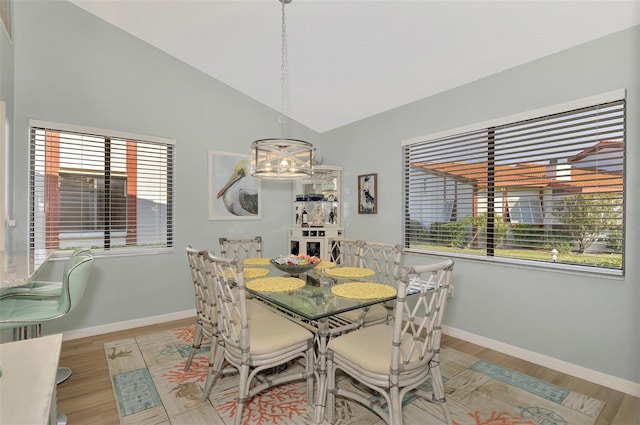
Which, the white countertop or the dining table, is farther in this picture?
the dining table

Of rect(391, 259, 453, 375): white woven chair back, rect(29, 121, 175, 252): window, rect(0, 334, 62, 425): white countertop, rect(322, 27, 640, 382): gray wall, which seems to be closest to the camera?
rect(0, 334, 62, 425): white countertop

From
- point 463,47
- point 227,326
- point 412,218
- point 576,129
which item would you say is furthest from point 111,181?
point 576,129

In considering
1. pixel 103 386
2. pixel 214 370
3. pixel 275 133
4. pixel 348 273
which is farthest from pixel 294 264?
pixel 275 133

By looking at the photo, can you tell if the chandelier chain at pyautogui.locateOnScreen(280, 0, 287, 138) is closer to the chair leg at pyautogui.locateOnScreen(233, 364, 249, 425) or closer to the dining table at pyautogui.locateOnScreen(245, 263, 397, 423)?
the dining table at pyautogui.locateOnScreen(245, 263, 397, 423)

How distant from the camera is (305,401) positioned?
79.9 inches

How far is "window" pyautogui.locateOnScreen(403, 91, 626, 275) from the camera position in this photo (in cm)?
223

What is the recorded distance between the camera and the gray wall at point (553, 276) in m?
2.09

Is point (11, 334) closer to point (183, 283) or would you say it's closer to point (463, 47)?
point (183, 283)

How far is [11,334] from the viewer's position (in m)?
2.41

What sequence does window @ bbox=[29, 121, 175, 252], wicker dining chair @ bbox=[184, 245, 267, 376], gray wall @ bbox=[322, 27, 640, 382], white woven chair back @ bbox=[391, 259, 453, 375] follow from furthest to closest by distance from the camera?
1. window @ bbox=[29, 121, 175, 252]
2. gray wall @ bbox=[322, 27, 640, 382]
3. wicker dining chair @ bbox=[184, 245, 267, 376]
4. white woven chair back @ bbox=[391, 259, 453, 375]

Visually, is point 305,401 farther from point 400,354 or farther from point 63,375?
point 63,375

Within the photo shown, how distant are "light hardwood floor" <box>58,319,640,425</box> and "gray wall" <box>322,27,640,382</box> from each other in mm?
166

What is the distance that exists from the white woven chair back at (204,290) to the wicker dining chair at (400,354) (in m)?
0.83

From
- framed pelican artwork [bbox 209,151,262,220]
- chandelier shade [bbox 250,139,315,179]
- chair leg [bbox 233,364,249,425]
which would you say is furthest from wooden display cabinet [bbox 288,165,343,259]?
chair leg [bbox 233,364,249,425]
